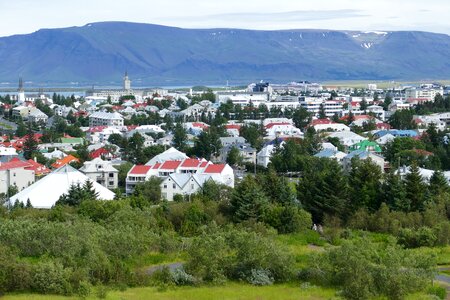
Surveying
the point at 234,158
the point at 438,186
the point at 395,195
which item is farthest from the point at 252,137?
the point at 395,195

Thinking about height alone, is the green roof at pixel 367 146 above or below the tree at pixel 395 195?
below

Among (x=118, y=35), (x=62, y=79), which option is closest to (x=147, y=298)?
(x=62, y=79)

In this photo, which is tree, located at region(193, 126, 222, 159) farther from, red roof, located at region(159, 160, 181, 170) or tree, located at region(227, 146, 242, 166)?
red roof, located at region(159, 160, 181, 170)

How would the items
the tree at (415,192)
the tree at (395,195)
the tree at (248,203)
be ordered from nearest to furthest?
the tree at (248,203) < the tree at (395,195) < the tree at (415,192)

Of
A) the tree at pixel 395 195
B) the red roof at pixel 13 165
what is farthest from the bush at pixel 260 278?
the red roof at pixel 13 165

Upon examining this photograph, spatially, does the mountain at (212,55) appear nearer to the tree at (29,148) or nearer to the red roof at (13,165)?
the tree at (29,148)

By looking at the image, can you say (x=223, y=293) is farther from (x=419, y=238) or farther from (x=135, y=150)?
(x=135, y=150)

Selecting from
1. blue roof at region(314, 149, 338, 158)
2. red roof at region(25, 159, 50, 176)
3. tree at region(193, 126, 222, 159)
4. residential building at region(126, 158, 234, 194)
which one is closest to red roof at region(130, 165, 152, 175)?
residential building at region(126, 158, 234, 194)

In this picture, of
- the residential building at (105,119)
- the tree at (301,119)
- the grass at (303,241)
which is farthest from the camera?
the residential building at (105,119)
